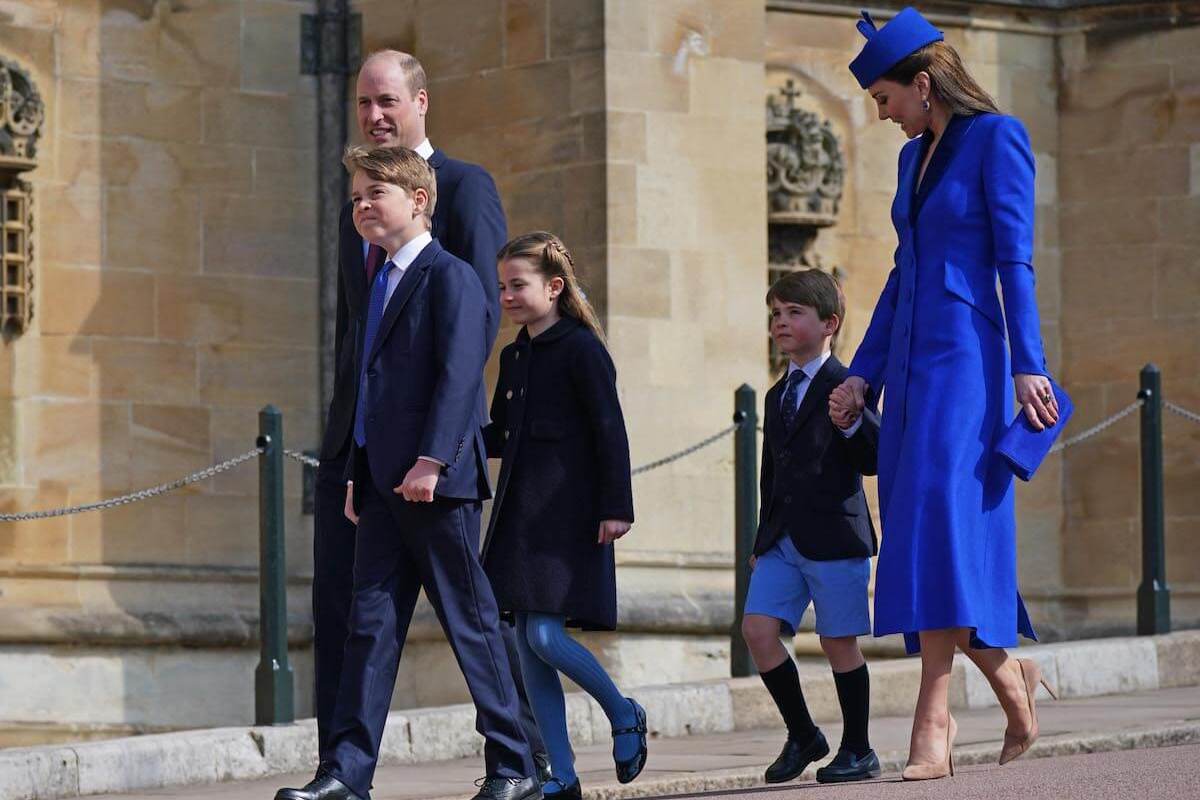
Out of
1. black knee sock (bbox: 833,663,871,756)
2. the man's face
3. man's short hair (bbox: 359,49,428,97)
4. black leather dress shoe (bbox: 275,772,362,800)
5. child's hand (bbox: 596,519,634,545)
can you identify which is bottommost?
black leather dress shoe (bbox: 275,772,362,800)

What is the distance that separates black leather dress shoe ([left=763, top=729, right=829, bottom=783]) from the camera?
6.95 metres

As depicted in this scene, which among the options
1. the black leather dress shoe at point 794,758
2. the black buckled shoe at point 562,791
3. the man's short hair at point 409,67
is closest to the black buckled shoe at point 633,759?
the black buckled shoe at point 562,791

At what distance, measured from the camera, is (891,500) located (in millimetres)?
6398

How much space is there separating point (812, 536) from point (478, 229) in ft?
3.88

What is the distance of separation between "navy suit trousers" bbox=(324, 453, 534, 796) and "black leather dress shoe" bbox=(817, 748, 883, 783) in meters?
0.94

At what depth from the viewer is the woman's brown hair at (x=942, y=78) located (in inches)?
255

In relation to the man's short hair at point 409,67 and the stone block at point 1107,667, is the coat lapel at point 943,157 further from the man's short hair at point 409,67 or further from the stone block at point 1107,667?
the stone block at point 1107,667

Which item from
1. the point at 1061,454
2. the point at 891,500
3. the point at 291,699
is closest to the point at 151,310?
the point at 291,699

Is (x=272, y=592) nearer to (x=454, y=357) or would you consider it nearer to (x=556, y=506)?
(x=556, y=506)

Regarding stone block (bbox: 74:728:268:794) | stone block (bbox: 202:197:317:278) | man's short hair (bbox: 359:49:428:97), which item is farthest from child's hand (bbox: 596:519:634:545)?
stone block (bbox: 202:197:317:278)

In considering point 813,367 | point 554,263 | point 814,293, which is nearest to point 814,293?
point 814,293

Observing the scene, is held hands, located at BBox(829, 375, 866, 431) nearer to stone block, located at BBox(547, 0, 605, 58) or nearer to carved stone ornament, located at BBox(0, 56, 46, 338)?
stone block, located at BBox(547, 0, 605, 58)

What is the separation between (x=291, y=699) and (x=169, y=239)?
353 cm

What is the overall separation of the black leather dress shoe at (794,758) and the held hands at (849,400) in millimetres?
858
